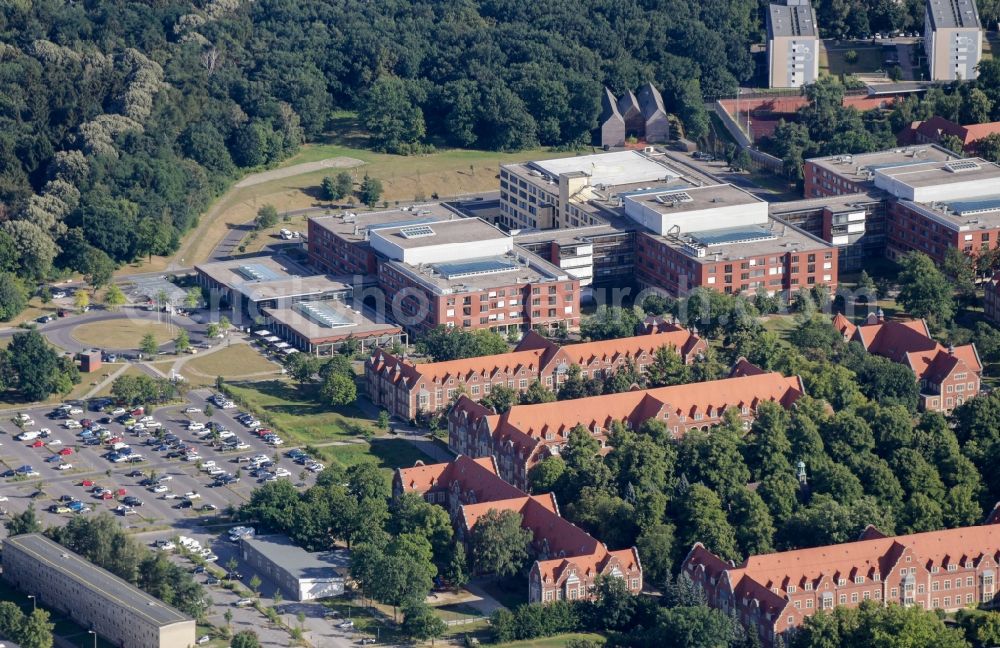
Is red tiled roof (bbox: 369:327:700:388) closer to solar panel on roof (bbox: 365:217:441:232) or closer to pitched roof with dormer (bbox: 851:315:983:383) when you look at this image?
pitched roof with dormer (bbox: 851:315:983:383)

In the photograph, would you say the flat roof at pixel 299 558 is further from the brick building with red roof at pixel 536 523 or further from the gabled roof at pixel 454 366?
the gabled roof at pixel 454 366

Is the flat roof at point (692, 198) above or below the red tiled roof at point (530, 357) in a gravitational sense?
above

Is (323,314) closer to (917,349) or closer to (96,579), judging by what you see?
(917,349)

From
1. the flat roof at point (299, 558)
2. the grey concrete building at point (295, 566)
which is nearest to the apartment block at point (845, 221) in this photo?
the flat roof at point (299, 558)

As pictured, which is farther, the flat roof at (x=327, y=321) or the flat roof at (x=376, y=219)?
the flat roof at (x=376, y=219)

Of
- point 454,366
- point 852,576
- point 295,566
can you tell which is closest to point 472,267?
point 454,366

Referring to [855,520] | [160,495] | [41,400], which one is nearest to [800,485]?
[855,520]
